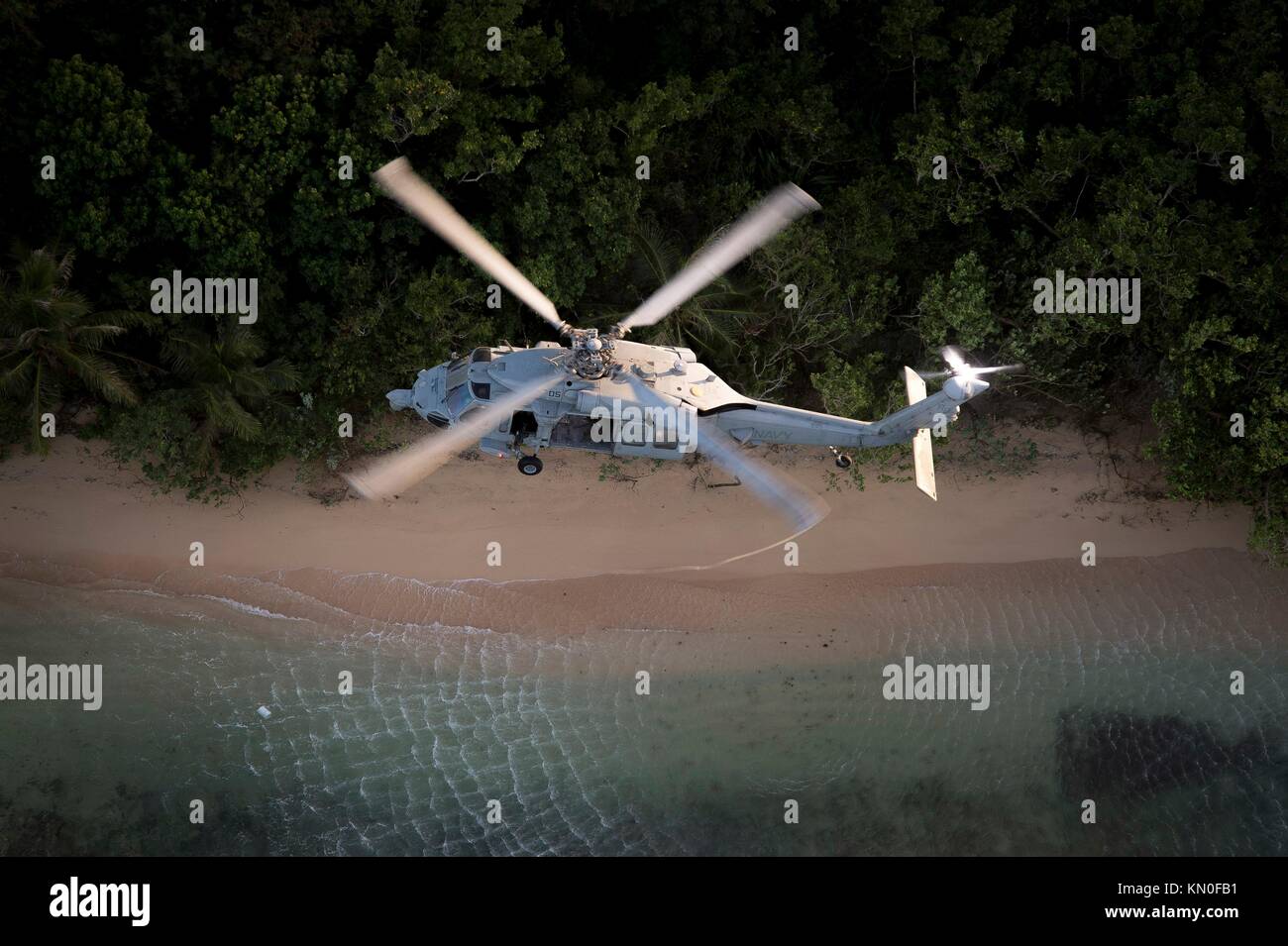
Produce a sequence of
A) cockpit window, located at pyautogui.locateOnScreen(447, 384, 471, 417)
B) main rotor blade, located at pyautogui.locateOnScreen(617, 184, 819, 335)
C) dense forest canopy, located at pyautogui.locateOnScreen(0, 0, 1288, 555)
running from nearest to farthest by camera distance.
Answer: main rotor blade, located at pyautogui.locateOnScreen(617, 184, 819, 335) → cockpit window, located at pyautogui.locateOnScreen(447, 384, 471, 417) → dense forest canopy, located at pyautogui.locateOnScreen(0, 0, 1288, 555)

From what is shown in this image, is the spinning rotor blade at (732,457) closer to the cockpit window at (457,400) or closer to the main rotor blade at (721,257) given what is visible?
the main rotor blade at (721,257)

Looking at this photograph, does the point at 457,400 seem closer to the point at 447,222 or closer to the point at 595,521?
the point at 447,222

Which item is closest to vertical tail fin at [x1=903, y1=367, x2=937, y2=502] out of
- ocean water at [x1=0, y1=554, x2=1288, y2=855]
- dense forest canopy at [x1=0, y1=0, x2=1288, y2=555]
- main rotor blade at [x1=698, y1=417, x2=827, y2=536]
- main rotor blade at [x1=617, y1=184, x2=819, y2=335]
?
main rotor blade at [x1=698, y1=417, x2=827, y2=536]

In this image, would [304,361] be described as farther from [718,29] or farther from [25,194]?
[718,29]

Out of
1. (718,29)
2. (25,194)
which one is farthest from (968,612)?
(25,194)

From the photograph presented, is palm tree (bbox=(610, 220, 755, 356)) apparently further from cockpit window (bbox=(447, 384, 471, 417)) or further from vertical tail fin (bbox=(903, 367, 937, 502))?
cockpit window (bbox=(447, 384, 471, 417))

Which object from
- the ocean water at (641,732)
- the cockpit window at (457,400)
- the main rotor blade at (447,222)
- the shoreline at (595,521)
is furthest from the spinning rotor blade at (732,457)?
the ocean water at (641,732)
